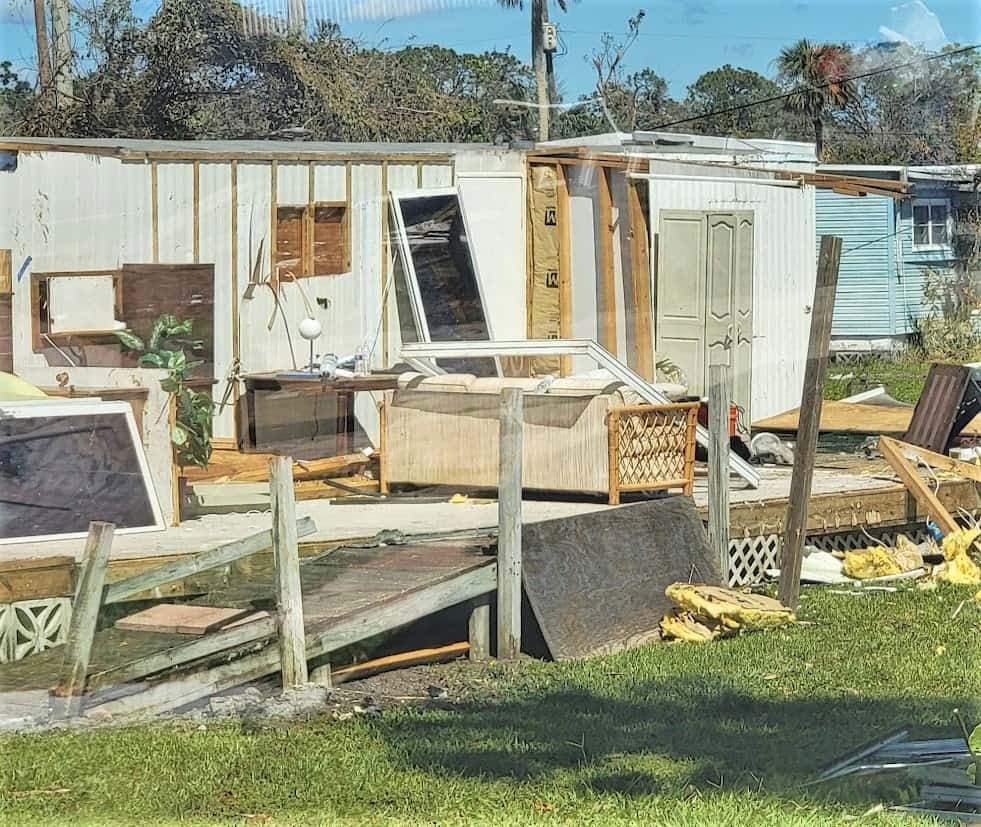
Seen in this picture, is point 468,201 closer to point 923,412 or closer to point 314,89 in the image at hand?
point 314,89

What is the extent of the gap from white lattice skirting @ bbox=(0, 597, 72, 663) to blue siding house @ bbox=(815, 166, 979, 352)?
325 cm

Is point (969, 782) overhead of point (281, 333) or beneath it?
beneath

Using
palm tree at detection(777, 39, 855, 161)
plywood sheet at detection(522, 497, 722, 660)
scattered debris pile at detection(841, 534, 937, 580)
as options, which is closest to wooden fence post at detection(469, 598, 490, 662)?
plywood sheet at detection(522, 497, 722, 660)

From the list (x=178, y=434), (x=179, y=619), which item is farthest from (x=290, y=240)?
(x=179, y=619)

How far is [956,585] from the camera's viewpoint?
8.29 m

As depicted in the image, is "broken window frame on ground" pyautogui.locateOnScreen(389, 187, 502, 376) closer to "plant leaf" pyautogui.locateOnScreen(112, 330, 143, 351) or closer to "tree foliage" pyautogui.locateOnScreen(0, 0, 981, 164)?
"tree foliage" pyautogui.locateOnScreen(0, 0, 981, 164)

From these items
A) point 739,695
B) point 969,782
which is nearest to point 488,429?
point 739,695

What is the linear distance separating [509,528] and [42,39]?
8.35 ft

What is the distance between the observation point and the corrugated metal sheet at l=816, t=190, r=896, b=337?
6090mm

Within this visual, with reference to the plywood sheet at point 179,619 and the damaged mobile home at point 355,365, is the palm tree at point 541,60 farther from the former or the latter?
the plywood sheet at point 179,619

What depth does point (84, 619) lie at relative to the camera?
4.96m

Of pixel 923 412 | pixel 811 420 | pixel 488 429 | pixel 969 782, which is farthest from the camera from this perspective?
pixel 923 412

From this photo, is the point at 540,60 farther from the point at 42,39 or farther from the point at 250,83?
the point at 42,39

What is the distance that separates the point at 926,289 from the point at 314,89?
277cm
